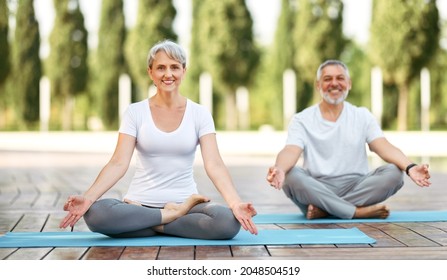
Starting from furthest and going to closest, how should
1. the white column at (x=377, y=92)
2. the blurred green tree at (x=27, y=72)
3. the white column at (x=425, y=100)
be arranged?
the blurred green tree at (x=27, y=72), the white column at (x=377, y=92), the white column at (x=425, y=100)

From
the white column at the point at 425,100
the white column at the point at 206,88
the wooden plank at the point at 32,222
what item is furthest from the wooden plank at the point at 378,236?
the white column at the point at 206,88

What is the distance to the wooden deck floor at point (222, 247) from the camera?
317 centimetres

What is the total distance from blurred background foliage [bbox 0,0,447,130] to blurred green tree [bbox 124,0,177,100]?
0.03 meters

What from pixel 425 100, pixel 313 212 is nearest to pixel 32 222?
pixel 313 212

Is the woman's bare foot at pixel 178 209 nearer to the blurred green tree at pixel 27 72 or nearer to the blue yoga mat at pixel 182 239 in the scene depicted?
the blue yoga mat at pixel 182 239

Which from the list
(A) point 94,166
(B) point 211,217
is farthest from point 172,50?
(A) point 94,166

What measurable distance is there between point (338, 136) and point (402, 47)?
61.7 feet

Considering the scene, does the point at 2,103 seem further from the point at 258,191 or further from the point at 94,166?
the point at 258,191

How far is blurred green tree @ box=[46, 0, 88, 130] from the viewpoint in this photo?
28906 millimetres

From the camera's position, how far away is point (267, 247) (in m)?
3.40

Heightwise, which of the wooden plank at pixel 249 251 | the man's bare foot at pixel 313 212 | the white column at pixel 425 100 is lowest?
the wooden plank at pixel 249 251

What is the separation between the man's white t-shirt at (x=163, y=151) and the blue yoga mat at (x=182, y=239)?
207mm

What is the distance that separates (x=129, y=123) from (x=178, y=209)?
44 centimetres

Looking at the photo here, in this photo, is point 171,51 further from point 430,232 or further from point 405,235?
point 430,232
